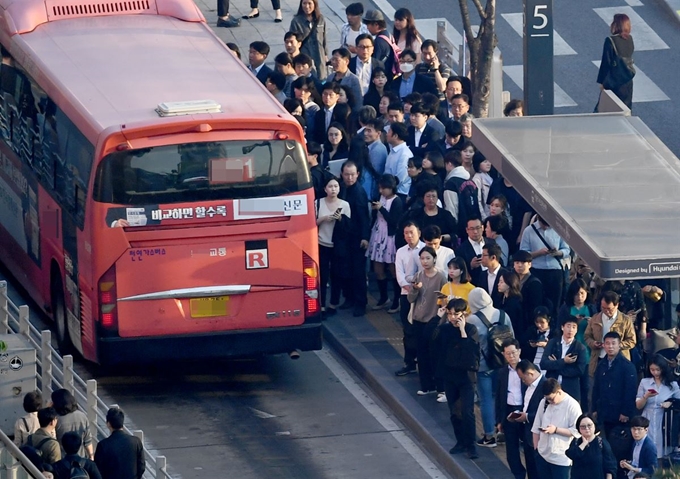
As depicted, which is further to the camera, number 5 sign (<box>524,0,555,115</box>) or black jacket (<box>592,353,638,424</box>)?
number 5 sign (<box>524,0,555,115</box>)

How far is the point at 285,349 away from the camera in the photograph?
59.6 feet

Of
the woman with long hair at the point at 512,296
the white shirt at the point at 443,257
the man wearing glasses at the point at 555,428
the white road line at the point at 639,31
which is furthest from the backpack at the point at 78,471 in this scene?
the white road line at the point at 639,31

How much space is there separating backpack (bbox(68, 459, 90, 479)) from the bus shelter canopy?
460cm

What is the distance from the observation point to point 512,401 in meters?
16.0

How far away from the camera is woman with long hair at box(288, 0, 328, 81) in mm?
25469

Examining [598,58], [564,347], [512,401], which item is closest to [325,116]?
[564,347]

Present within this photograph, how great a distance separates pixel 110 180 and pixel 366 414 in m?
3.46

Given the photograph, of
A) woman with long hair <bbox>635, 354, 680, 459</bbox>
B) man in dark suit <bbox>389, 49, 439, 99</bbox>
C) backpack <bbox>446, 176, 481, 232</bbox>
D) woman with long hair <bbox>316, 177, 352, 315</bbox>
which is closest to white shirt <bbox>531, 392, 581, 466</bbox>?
woman with long hair <bbox>635, 354, 680, 459</bbox>

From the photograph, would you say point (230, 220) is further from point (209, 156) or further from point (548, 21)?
point (548, 21)

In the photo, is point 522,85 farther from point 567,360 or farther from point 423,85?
point 567,360

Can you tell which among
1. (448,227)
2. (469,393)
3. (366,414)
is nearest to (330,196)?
(448,227)

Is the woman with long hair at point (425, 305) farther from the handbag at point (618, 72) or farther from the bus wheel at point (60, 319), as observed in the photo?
the handbag at point (618, 72)

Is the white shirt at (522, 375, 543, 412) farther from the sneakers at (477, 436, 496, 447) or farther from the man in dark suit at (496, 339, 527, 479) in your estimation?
the sneakers at (477, 436, 496, 447)

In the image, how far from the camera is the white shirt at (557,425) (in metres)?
15.1
